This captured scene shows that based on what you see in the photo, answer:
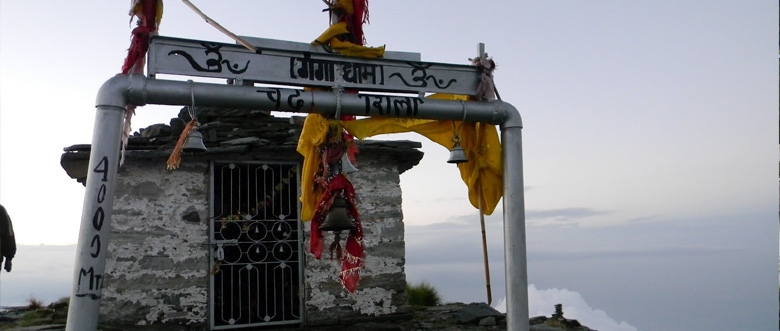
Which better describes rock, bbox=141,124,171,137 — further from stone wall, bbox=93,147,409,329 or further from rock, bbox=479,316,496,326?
rock, bbox=479,316,496,326

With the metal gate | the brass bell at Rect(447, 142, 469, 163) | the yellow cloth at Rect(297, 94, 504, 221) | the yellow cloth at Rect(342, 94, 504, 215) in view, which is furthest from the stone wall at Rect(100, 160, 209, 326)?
the brass bell at Rect(447, 142, 469, 163)

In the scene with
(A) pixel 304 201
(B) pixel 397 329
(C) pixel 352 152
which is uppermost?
(C) pixel 352 152

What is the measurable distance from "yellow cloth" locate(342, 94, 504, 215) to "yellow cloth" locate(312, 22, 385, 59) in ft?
1.74

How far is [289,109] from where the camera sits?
4641 mm

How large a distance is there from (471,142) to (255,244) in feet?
14.2

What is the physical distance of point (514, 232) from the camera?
494 centimetres

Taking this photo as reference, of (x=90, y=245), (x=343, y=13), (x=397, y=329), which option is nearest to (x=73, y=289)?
(x=90, y=245)

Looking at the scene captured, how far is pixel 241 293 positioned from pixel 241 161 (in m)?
1.81

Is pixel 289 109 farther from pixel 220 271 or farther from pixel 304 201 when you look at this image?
pixel 220 271

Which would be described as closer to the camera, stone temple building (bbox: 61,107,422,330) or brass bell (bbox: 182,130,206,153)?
brass bell (bbox: 182,130,206,153)

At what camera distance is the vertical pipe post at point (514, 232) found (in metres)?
4.87

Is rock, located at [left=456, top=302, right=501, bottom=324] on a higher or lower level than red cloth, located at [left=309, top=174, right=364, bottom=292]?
lower

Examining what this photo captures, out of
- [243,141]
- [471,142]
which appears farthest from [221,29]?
[243,141]

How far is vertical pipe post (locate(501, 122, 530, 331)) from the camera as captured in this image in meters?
4.87
